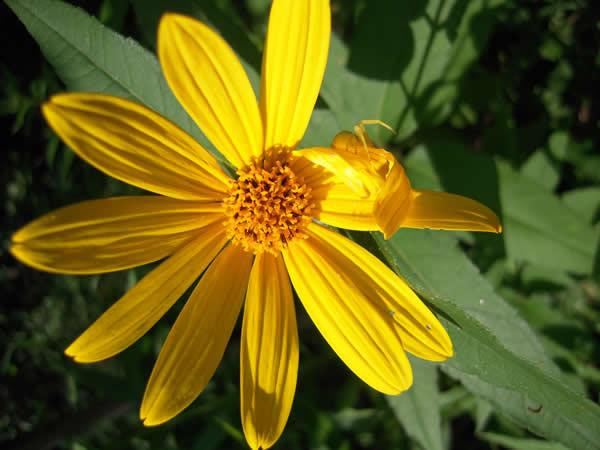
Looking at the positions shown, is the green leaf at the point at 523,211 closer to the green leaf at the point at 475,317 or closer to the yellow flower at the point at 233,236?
the green leaf at the point at 475,317

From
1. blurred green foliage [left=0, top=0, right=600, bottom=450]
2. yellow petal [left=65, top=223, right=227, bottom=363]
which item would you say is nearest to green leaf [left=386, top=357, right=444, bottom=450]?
blurred green foliage [left=0, top=0, right=600, bottom=450]

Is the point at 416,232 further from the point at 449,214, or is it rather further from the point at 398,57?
the point at 398,57

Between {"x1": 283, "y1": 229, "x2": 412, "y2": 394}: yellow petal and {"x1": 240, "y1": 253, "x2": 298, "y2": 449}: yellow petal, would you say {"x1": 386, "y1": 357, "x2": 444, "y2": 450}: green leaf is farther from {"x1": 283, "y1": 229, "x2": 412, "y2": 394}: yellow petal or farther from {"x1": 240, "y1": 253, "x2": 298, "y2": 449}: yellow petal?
{"x1": 240, "y1": 253, "x2": 298, "y2": 449}: yellow petal

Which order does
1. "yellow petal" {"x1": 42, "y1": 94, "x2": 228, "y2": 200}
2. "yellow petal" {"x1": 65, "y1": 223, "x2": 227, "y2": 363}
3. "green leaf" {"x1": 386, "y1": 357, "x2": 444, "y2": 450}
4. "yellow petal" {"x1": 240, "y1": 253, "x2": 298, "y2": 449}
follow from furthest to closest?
"green leaf" {"x1": 386, "y1": 357, "x2": 444, "y2": 450} → "yellow petal" {"x1": 240, "y1": 253, "x2": 298, "y2": 449} → "yellow petal" {"x1": 65, "y1": 223, "x2": 227, "y2": 363} → "yellow petal" {"x1": 42, "y1": 94, "x2": 228, "y2": 200}

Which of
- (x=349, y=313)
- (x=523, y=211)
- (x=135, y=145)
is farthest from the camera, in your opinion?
(x=523, y=211)

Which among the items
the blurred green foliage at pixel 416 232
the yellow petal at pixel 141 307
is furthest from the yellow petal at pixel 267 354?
the blurred green foliage at pixel 416 232

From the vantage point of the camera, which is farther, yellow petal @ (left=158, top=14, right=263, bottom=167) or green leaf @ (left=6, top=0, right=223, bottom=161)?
green leaf @ (left=6, top=0, right=223, bottom=161)

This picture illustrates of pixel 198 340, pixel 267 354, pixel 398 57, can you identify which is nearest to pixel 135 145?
pixel 198 340
